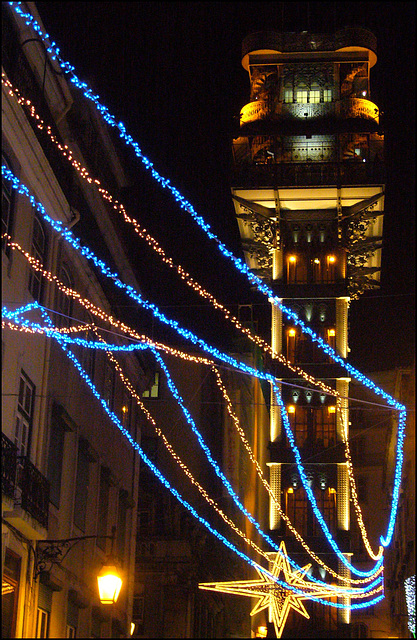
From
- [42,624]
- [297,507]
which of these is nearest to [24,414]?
[42,624]

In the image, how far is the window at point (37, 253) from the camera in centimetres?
1970

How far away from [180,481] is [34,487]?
29995mm

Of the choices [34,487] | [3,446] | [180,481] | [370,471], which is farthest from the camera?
[370,471]

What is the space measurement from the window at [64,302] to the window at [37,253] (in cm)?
112

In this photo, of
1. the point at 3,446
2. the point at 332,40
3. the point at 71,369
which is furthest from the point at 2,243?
the point at 332,40

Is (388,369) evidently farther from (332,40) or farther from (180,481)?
(332,40)

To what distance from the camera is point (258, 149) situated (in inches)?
1710

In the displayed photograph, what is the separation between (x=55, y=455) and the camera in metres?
21.3

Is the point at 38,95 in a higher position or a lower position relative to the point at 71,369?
higher

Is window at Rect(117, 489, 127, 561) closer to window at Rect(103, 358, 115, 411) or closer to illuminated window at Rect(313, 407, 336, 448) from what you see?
window at Rect(103, 358, 115, 411)

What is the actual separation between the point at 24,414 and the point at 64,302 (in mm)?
3839

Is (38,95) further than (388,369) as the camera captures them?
No

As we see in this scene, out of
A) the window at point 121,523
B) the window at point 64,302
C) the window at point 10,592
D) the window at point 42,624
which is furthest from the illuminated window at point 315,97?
the window at point 10,592

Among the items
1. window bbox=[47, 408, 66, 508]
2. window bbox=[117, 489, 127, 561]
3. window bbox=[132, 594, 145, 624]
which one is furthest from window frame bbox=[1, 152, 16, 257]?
window bbox=[132, 594, 145, 624]
